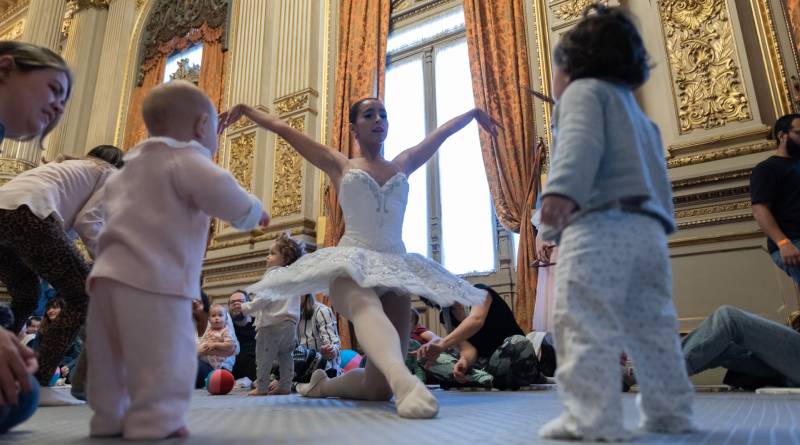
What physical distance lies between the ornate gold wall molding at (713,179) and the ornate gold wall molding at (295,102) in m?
4.31

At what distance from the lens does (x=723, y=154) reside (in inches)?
159

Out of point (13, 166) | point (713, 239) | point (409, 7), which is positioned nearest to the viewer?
point (713, 239)

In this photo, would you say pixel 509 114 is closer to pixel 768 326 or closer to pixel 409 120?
pixel 409 120

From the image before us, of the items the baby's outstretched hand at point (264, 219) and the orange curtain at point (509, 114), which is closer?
the baby's outstretched hand at point (264, 219)

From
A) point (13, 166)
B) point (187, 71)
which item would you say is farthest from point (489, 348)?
point (13, 166)

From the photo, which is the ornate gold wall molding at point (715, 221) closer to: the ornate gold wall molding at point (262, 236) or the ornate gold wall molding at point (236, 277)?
the ornate gold wall molding at point (262, 236)

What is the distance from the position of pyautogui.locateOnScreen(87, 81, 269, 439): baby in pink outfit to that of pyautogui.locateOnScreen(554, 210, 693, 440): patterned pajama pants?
74 cm

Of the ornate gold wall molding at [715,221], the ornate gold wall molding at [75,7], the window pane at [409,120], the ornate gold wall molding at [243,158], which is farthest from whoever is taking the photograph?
the ornate gold wall molding at [75,7]

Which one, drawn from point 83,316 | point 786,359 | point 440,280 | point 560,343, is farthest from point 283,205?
A: point 560,343

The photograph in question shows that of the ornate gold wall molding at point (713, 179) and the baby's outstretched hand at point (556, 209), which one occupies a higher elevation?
the ornate gold wall molding at point (713, 179)

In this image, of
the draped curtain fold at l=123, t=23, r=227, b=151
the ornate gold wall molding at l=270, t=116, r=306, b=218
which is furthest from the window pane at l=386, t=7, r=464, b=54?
the draped curtain fold at l=123, t=23, r=227, b=151

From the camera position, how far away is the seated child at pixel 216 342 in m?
3.97

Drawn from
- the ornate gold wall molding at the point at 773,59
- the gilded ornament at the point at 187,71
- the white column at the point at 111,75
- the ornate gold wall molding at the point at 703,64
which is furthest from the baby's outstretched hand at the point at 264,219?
the white column at the point at 111,75

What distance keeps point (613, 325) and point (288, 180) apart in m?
5.94
